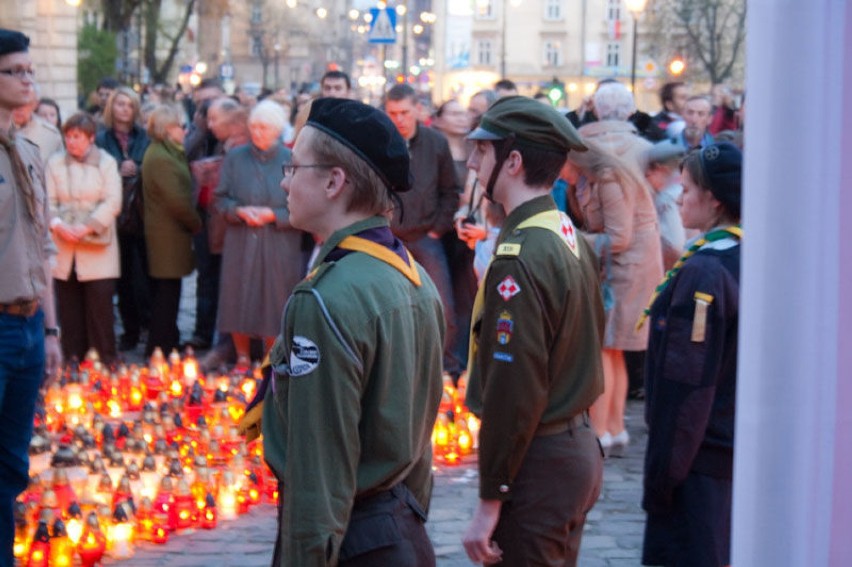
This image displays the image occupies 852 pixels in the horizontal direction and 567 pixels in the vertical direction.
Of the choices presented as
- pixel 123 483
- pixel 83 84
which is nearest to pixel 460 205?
pixel 123 483

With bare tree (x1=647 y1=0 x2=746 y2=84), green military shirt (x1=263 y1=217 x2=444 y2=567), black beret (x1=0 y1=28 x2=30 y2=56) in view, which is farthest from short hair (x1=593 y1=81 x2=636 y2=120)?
bare tree (x1=647 y1=0 x2=746 y2=84)

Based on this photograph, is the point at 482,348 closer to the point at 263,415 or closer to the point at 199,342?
the point at 263,415

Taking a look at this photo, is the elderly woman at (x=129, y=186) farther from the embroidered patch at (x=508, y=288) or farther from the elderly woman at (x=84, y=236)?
the embroidered patch at (x=508, y=288)

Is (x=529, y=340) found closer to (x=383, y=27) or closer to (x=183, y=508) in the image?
(x=183, y=508)

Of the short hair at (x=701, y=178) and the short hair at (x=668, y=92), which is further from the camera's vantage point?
the short hair at (x=668, y=92)

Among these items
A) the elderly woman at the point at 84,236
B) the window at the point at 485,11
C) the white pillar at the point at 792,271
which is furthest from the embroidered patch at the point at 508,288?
the window at the point at 485,11

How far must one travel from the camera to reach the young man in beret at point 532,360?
3.75 metres

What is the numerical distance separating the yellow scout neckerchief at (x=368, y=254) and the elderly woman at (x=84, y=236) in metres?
7.75

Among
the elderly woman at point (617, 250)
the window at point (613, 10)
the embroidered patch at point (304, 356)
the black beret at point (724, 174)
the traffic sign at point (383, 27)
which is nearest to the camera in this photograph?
the embroidered patch at point (304, 356)

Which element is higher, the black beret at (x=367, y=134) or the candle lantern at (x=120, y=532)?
the black beret at (x=367, y=134)

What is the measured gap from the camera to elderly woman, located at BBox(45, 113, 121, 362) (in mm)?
10688

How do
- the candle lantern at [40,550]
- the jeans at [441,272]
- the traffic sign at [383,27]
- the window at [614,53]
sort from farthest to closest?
the window at [614,53], the traffic sign at [383,27], the jeans at [441,272], the candle lantern at [40,550]

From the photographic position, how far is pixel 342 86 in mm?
11625

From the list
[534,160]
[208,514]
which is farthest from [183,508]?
[534,160]
